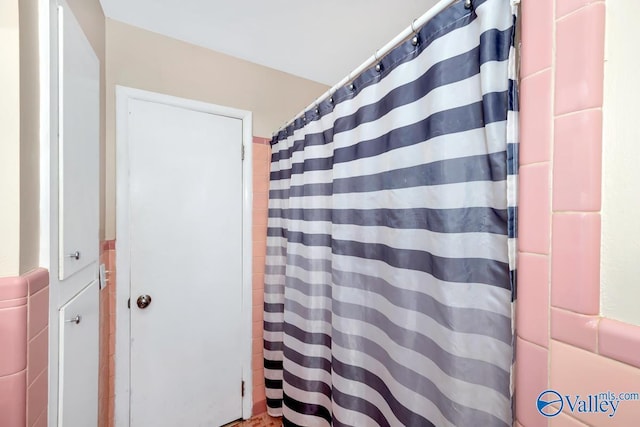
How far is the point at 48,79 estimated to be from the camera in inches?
24.9

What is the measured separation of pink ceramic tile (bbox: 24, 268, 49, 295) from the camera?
1.83ft


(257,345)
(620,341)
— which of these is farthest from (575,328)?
(257,345)

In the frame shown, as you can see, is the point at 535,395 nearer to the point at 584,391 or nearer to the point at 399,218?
the point at 584,391

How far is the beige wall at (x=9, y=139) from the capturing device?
1.73 feet

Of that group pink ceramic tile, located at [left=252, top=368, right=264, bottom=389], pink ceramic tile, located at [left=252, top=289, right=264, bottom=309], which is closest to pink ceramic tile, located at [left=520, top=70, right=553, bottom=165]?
pink ceramic tile, located at [left=252, top=289, right=264, bottom=309]

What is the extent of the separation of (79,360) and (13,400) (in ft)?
1.11

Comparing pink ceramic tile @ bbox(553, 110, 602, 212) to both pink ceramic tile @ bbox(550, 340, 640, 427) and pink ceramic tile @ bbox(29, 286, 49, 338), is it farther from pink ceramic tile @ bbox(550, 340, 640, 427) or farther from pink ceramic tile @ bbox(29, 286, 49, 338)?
pink ceramic tile @ bbox(29, 286, 49, 338)

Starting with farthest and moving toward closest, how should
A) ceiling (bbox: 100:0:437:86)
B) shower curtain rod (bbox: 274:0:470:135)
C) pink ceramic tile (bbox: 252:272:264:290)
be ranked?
1. pink ceramic tile (bbox: 252:272:264:290)
2. ceiling (bbox: 100:0:437:86)
3. shower curtain rod (bbox: 274:0:470:135)

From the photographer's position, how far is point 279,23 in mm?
1289

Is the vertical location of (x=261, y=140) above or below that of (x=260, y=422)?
above

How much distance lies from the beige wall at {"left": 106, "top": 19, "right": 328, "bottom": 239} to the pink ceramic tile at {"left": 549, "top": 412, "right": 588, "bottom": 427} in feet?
5.62

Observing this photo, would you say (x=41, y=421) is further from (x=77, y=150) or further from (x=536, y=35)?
(x=536, y=35)

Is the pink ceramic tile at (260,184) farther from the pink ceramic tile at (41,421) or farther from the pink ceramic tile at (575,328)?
the pink ceramic tile at (575,328)

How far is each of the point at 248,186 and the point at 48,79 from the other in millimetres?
1034
